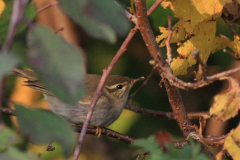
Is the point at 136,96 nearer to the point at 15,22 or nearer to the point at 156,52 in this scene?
the point at 156,52

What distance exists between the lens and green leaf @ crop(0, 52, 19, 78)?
464 millimetres

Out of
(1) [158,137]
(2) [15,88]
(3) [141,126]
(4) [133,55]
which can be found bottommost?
(3) [141,126]

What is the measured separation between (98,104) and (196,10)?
1353 mm

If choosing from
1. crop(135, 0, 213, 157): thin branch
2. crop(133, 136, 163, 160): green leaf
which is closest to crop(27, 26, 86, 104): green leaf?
crop(133, 136, 163, 160): green leaf

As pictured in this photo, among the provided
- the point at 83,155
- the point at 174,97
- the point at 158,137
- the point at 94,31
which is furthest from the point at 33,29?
the point at 83,155

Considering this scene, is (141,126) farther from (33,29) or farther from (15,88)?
(33,29)

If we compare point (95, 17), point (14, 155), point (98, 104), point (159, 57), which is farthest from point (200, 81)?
point (98, 104)

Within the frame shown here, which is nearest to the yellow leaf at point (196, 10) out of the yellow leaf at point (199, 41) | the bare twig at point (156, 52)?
the yellow leaf at point (199, 41)

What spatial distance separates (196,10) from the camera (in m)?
1.32

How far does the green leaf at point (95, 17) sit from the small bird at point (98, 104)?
1635mm

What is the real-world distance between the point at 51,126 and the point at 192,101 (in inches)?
108

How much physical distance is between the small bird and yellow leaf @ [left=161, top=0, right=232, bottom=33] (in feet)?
2.99

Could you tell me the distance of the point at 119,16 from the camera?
0.59 metres

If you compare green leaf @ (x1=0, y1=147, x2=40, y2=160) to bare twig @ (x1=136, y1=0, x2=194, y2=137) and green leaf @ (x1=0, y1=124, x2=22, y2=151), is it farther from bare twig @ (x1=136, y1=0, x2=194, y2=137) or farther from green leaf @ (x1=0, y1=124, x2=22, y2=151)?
bare twig @ (x1=136, y1=0, x2=194, y2=137)
